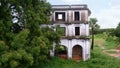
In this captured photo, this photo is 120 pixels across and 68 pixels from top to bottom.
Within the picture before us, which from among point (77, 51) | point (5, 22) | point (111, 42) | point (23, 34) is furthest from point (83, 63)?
point (111, 42)

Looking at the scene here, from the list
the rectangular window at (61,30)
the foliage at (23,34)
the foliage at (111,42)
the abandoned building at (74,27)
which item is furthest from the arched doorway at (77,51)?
the foliage at (111,42)

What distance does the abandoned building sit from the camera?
135 feet

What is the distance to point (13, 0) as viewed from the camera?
32.6 m

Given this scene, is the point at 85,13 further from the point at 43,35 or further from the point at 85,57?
the point at 43,35

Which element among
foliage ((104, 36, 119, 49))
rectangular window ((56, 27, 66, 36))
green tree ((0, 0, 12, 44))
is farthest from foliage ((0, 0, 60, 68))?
foliage ((104, 36, 119, 49))

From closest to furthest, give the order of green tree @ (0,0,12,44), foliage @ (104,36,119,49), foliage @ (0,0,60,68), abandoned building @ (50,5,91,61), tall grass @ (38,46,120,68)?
foliage @ (0,0,60,68)
green tree @ (0,0,12,44)
tall grass @ (38,46,120,68)
abandoned building @ (50,5,91,61)
foliage @ (104,36,119,49)

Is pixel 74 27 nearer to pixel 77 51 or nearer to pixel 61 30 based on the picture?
pixel 61 30

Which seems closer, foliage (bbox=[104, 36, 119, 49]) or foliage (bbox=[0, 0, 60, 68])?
foliage (bbox=[0, 0, 60, 68])

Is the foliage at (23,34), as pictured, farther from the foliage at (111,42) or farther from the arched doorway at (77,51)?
the foliage at (111,42)

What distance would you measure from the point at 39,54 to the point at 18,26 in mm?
3653

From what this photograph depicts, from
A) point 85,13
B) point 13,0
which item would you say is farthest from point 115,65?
point 13,0

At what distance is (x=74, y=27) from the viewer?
41344 millimetres

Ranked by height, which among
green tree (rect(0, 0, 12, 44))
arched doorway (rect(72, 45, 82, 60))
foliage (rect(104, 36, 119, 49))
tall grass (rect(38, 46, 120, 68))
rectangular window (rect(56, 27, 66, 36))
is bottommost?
foliage (rect(104, 36, 119, 49))

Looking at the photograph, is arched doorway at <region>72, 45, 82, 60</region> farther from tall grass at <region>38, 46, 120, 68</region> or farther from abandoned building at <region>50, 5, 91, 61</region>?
tall grass at <region>38, 46, 120, 68</region>
